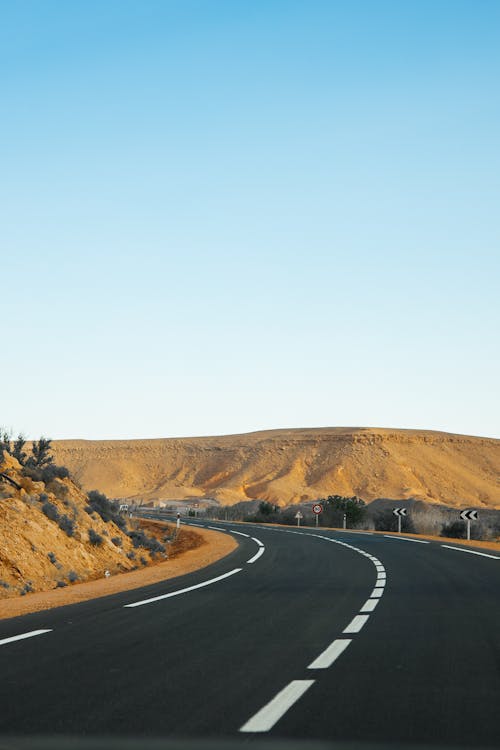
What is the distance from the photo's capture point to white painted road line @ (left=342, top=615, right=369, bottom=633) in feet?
34.5

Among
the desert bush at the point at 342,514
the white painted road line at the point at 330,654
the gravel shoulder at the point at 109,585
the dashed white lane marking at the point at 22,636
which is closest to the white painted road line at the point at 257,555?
the gravel shoulder at the point at 109,585

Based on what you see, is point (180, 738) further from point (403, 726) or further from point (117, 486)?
point (117, 486)

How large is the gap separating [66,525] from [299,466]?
100027mm

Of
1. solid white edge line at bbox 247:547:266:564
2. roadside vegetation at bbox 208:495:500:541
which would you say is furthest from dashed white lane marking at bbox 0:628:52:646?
roadside vegetation at bbox 208:495:500:541

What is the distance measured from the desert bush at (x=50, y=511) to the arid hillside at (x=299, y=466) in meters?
81.0

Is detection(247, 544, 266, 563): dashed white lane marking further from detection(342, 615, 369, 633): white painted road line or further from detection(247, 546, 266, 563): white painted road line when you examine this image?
detection(342, 615, 369, 633): white painted road line

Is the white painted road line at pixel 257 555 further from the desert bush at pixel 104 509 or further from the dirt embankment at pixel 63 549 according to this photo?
the desert bush at pixel 104 509

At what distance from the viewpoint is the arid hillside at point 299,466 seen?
376ft

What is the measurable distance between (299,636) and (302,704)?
368 cm

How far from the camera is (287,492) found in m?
112

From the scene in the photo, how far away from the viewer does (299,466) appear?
125m

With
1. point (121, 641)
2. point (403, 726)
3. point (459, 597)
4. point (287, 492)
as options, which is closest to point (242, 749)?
point (403, 726)

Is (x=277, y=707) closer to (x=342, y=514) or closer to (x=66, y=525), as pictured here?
(x=66, y=525)

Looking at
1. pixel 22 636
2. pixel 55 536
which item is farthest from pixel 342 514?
pixel 22 636
